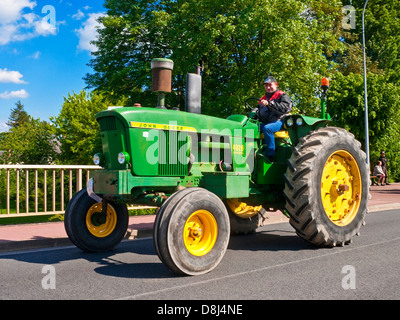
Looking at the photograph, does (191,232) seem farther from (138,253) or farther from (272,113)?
(272,113)

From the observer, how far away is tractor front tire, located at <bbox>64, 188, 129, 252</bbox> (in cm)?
597

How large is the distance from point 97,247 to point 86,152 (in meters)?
25.0

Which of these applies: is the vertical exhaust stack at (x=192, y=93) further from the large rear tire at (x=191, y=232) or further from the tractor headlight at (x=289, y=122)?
the large rear tire at (x=191, y=232)

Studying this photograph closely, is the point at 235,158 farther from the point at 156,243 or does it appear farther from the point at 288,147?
the point at 156,243

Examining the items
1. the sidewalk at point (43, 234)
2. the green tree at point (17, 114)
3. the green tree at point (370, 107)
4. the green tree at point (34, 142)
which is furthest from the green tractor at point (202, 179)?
the green tree at point (17, 114)

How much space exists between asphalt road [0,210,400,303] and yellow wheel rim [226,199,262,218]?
56cm

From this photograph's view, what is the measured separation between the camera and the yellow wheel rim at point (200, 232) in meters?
4.89

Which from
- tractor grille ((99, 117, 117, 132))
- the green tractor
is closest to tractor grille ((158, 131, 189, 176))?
the green tractor

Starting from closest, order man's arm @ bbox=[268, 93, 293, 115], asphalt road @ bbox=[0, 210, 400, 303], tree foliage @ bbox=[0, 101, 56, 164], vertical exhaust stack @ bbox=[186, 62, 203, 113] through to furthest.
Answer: asphalt road @ bbox=[0, 210, 400, 303] → vertical exhaust stack @ bbox=[186, 62, 203, 113] → man's arm @ bbox=[268, 93, 293, 115] → tree foliage @ bbox=[0, 101, 56, 164]

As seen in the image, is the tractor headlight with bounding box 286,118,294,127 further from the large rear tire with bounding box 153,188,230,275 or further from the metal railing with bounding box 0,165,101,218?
the metal railing with bounding box 0,165,101,218

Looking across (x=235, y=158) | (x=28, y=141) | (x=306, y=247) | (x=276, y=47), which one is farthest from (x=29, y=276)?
(x=28, y=141)

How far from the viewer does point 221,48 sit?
18172 millimetres

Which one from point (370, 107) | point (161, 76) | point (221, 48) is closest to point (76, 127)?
point (221, 48)
